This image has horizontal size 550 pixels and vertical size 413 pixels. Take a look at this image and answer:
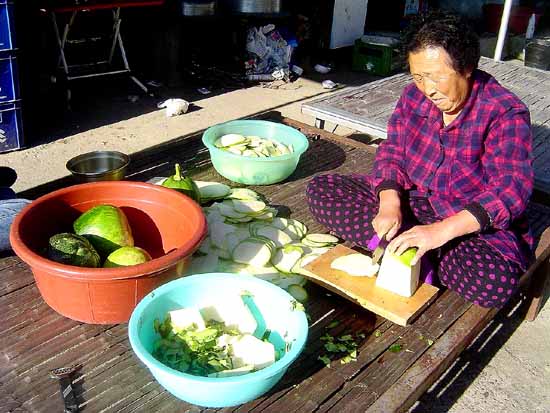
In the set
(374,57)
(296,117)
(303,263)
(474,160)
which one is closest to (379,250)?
(303,263)

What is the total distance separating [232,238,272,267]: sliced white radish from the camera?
245 cm

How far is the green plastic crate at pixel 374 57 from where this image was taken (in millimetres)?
7129

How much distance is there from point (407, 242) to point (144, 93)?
4467mm

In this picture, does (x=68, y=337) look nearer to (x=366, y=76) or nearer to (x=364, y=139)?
(x=364, y=139)

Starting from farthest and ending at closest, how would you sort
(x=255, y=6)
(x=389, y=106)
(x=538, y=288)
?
1. (x=255, y=6)
2. (x=389, y=106)
3. (x=538, y=288)

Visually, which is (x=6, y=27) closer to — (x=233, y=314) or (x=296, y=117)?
(x=296, y=117)

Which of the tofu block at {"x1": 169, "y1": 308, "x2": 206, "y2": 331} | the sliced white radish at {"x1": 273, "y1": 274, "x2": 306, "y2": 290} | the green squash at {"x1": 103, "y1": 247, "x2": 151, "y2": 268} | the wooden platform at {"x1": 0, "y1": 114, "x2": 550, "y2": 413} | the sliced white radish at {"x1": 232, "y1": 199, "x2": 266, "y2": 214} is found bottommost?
the wooden platform at {"x1": 0, "y1": 114, "x2": 550, "y2": 413}

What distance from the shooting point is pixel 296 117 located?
18.5 feet

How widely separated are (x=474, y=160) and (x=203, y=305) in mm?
1282

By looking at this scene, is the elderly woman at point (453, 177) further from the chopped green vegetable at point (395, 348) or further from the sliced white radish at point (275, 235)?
the chopped green vegetable at point (395, 348)

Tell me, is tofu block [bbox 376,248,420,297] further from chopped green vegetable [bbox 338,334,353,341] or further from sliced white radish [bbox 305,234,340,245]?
sliced white radish [bbox 305,234,340,245]

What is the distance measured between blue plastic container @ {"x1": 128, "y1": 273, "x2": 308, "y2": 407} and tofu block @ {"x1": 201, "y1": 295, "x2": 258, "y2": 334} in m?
Answer: 0.04

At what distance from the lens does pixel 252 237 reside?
101 inches

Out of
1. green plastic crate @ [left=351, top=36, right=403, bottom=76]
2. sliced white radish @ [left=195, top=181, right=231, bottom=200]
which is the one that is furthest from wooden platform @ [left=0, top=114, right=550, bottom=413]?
green plastic crate @ [left=351, top=36, right=403, bottom=76]
